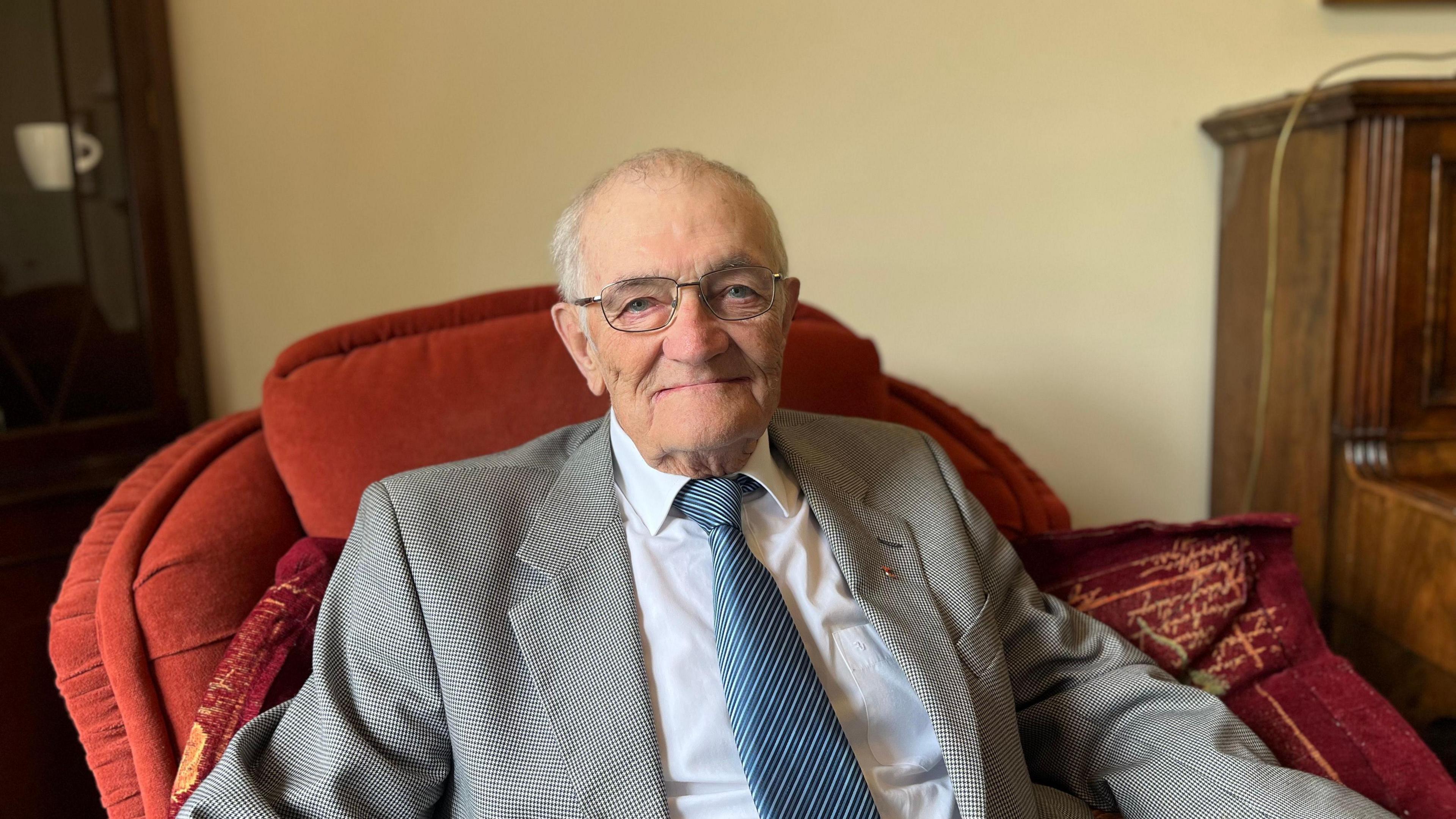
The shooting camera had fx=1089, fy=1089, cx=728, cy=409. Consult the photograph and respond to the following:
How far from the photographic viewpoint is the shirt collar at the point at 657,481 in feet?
4.16

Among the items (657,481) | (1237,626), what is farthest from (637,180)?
(1237,626)

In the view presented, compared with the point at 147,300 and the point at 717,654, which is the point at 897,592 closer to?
the point at 717,654

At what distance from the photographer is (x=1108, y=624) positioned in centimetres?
148

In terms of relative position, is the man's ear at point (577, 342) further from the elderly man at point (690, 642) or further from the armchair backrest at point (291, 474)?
the armchair backrest at point (291, 474)

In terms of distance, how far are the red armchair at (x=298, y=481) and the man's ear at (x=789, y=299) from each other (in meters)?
0.25

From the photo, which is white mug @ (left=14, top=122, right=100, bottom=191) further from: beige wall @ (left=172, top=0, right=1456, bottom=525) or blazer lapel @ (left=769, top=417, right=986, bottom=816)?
blazer lapel @ (left=769, top=417, right=986, bottom=816)

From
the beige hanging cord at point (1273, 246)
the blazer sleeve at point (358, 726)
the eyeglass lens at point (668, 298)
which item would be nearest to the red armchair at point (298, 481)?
the blazer sleeve at point (358, 726)

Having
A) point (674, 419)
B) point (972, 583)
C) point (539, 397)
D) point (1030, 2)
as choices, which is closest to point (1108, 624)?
point (972, 583)

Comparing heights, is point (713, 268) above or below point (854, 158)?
below

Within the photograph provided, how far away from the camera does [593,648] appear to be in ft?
3.82

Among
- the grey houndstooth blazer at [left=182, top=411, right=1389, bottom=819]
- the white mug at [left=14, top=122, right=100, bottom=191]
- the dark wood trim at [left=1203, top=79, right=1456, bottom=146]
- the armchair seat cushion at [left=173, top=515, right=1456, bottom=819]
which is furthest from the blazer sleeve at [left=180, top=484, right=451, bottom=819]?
the dark wood trim at [left=1203, top=79, right=1456, bottom=146]

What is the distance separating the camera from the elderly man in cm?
112

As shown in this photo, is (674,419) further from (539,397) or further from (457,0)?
(457,0)

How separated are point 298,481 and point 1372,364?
5.88 ft
